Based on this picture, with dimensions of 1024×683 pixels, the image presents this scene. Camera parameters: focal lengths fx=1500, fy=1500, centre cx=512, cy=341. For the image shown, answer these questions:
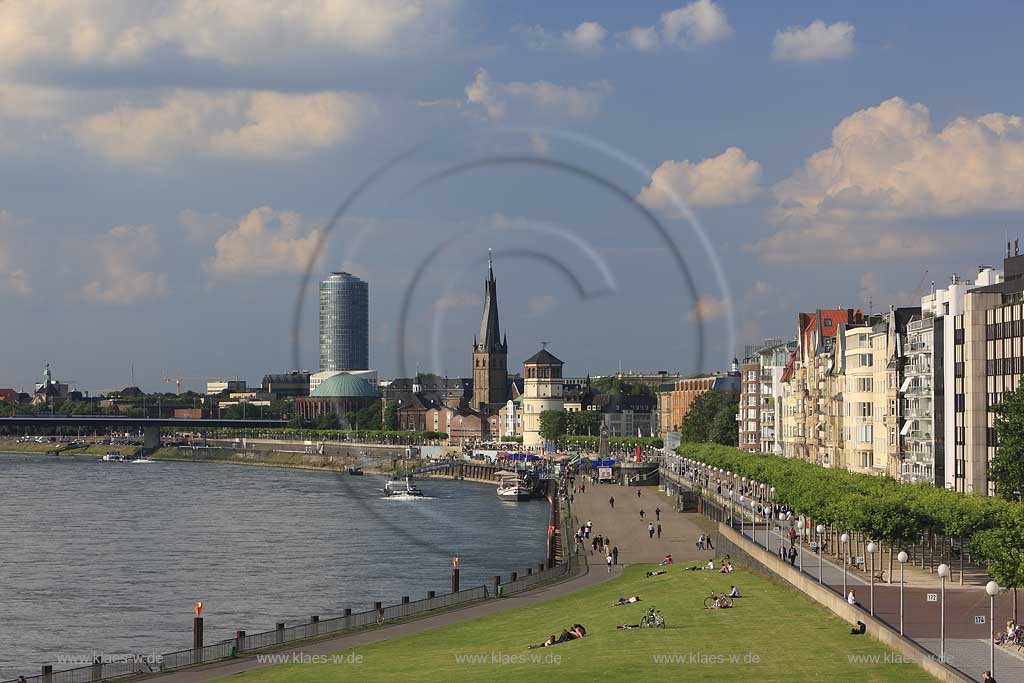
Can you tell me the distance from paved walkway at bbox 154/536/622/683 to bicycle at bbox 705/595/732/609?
1078 cm

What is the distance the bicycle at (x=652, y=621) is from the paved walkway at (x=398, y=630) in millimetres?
10154

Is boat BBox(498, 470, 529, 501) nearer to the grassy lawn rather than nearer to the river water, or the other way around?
the river water

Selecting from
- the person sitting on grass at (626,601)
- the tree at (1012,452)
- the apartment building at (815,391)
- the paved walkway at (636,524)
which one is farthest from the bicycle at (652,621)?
the apartment building at (815,391)

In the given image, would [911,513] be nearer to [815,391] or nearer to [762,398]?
[815,391]

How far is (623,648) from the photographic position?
4966cm

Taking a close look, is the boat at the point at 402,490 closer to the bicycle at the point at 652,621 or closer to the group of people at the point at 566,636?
the bicycle at the point at 652,621

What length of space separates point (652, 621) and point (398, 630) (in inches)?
453

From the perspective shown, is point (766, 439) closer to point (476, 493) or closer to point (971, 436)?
point (476, 493)

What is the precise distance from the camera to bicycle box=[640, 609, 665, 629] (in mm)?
54438

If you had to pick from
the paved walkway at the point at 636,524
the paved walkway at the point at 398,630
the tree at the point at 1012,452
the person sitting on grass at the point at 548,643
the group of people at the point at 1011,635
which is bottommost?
the paved walkway at the point at 398,630

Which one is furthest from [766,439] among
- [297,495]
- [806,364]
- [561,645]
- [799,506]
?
[561,645]

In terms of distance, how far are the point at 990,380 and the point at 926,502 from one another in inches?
1034

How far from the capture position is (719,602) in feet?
192

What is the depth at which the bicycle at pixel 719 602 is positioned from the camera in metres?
58.5
